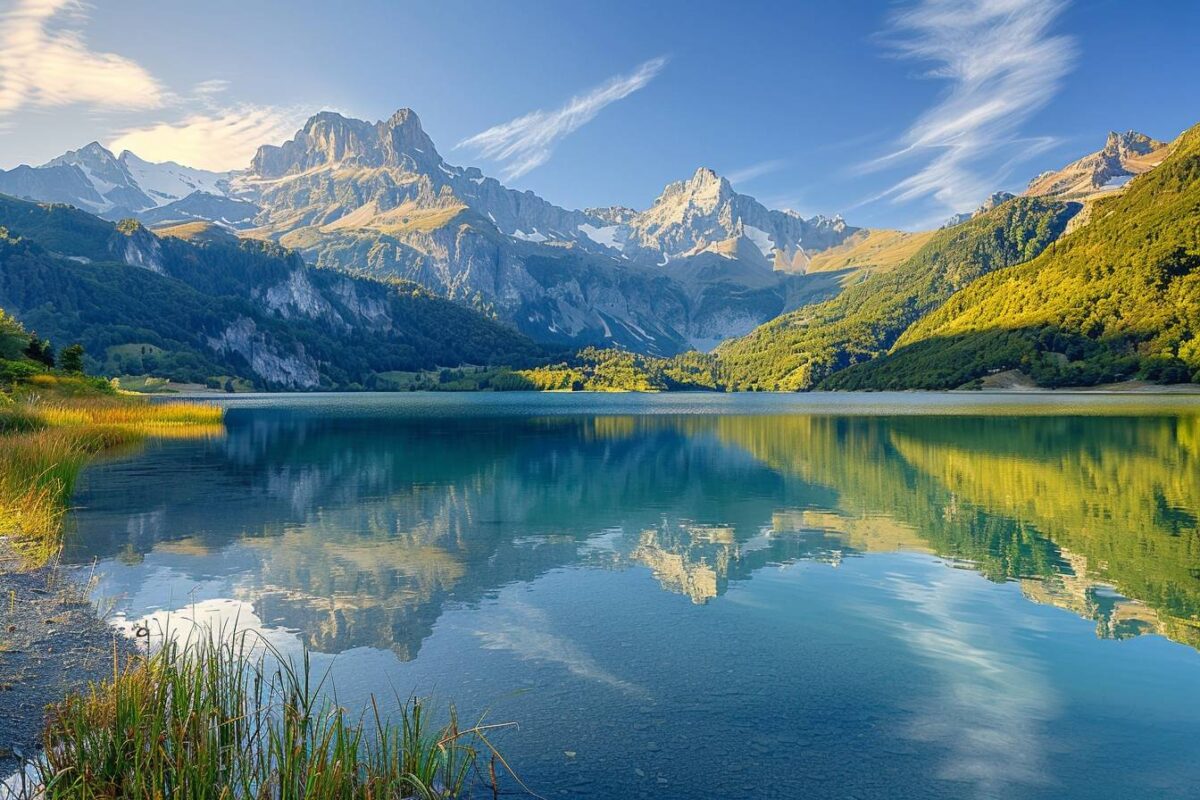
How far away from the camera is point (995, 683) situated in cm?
1588

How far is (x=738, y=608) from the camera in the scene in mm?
21531

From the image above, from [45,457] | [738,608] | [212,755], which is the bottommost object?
[738,608]

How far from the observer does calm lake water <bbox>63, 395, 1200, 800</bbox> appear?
1247 cm

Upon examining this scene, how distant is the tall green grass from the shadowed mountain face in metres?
5.94

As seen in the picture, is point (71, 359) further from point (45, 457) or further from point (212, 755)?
point (212, 755)

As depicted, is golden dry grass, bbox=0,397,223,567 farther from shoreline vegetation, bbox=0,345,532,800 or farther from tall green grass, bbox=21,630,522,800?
tall green grass, bbox=21,630,522,800

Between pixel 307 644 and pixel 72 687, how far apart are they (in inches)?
197

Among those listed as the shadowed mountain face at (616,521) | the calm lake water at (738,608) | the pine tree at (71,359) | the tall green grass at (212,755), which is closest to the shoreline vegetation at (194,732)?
the tall green grass at (212,755)

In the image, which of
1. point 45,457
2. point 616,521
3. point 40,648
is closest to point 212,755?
point 40,648

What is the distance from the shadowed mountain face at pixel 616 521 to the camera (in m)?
22.8

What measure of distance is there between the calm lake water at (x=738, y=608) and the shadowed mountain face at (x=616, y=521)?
22 cm

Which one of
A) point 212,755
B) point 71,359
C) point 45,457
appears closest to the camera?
point 212,755

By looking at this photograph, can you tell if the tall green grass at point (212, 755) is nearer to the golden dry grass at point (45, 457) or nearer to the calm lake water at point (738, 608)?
the calm lake water at point (738, 608)

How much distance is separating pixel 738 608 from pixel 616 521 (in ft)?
48.7
